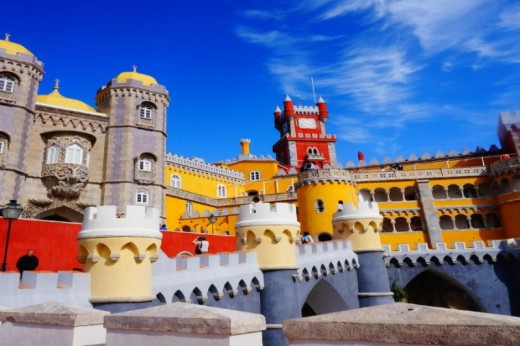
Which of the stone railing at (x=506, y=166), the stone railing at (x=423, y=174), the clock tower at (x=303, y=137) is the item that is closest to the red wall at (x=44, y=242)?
the stone railing at (x=423, y=174)

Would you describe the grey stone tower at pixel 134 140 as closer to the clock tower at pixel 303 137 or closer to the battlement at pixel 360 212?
the battlement at pixel 360 212

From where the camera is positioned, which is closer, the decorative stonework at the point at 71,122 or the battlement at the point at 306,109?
the decorative stonework at the point at 71,122

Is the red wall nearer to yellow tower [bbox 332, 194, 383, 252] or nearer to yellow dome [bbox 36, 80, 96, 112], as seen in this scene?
yellow tower [bbox 332, 194, 383, 252]

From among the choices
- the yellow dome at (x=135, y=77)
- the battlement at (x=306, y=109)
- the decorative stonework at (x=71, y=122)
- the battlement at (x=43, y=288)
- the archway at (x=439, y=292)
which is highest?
the battlement at (x=306, y=109)

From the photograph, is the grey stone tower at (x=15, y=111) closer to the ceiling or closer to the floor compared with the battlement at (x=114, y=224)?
closer to the ceiling

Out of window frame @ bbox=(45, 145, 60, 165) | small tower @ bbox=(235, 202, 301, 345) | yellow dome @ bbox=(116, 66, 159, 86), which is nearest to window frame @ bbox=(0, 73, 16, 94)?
window frame @ bbox=(45, 145, 60, 165)

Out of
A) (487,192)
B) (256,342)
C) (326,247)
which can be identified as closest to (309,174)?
(326,247)

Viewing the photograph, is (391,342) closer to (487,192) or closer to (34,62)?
(34,62)

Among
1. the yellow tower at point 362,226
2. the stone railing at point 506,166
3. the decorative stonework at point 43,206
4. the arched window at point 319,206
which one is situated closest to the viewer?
the yellow tower at point 362,226

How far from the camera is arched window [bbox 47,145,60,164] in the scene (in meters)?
24.3

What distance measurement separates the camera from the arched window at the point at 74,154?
25.0 m

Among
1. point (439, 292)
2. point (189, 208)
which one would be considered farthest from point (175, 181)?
point (439, 292)

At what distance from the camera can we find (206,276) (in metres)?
11.0

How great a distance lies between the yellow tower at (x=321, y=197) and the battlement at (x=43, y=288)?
78.1 feet
